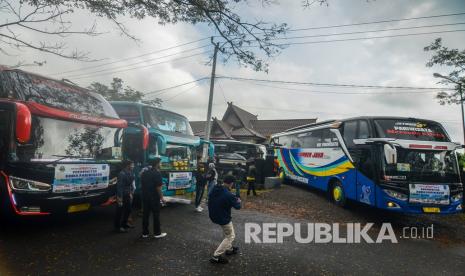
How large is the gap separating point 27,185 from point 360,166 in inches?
359

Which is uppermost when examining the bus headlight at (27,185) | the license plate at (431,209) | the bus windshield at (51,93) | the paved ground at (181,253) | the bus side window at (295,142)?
the bus windshield at (51,93)

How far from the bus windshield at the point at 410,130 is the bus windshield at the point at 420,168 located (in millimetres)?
610

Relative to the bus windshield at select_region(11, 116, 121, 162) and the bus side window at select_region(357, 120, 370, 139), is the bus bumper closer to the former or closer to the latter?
the bus side window at select_region(357, 120, 370, 139)

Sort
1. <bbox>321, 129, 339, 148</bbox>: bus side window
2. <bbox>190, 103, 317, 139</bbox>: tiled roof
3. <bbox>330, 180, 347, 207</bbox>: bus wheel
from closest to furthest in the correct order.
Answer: <bbox>330, 180, 347, 207</bbox>: bus wheel
<bbox>321, 129, 339, 148</bbox>: bus side window
<bbox>190, 103, 317, 139</bbox>: tiled roof

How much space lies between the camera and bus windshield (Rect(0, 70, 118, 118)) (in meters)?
6.07

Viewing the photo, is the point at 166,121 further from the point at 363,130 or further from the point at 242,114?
the point at 242,114

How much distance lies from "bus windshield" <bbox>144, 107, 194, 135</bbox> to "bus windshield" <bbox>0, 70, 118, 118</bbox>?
1.63 metres

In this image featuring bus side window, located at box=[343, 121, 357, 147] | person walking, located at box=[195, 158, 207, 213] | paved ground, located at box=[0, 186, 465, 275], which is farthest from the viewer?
bus side window, located at box=[343, 121, 357, 147]

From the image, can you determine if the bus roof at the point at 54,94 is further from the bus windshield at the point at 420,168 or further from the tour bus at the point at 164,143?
the bus windshield at the point at 420,168

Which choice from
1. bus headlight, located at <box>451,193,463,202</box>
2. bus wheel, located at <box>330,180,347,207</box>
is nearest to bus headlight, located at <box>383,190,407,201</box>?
bus headlight, located at <box>451,193,463,202</box>

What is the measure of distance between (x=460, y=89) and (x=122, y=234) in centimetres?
1735

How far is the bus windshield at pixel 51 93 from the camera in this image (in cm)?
607

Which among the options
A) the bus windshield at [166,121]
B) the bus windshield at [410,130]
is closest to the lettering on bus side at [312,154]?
the bus windshield at [410,130]

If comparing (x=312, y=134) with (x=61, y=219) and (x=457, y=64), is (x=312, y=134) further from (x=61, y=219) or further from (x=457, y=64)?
(x=61, y=219)
